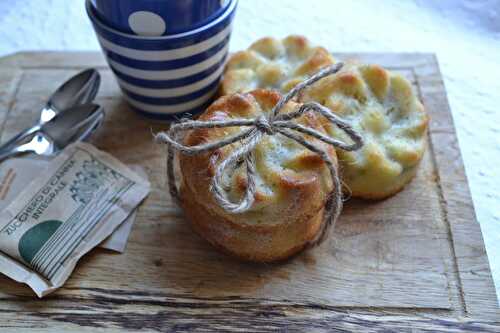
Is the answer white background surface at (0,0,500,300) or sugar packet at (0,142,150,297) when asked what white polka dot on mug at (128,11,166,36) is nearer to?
sugar packet at (0,142,150,297)

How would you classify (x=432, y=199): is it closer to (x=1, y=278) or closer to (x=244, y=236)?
(x=244, y=236)

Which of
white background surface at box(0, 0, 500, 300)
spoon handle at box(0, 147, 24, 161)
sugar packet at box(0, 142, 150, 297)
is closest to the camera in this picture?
sugar packet at box(0, 142, 150, 297)

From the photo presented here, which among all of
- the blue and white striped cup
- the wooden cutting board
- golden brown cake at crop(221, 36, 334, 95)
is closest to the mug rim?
the blue and white striped cup

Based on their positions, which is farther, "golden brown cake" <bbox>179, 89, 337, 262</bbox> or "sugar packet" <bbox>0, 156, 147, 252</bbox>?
"sugar packet" <bbox>0, 156, 147, 252</bbox>

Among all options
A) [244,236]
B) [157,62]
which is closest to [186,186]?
[244,236]

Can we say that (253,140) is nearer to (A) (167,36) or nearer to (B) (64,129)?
(A) (167,36)

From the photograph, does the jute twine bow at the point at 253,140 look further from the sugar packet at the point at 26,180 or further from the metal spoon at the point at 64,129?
the metal spoon at the point at 64,129
